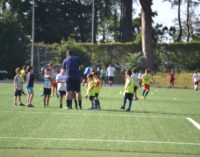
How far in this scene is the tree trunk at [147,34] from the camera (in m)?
64.2

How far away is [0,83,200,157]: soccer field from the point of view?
13.9 metres

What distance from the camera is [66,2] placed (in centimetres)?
8575

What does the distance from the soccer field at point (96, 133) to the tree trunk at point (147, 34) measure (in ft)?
132

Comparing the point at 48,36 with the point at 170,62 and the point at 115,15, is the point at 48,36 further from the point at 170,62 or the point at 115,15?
the point at 170,62

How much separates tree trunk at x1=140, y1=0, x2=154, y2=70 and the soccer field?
40.2m

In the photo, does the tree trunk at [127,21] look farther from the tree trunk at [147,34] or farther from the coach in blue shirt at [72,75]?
the coach in blue shirt at [72,75]

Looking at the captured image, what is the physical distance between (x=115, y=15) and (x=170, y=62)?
26548 millimetres

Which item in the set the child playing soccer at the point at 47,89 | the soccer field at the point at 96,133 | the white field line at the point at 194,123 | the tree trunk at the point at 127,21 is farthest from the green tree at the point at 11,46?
the white field line at the point at 194,123

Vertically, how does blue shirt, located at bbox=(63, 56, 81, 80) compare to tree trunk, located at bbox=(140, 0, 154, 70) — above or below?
below

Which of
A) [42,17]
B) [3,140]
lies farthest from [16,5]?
[3,140]

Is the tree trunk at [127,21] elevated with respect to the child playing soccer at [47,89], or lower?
elevated

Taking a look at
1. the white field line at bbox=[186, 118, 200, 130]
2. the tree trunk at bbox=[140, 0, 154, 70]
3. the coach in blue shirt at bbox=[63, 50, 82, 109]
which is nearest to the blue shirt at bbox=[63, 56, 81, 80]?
the coach in blue shirt at bbox=[63, 50, 82, 109]

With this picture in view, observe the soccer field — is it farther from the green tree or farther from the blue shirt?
the green tree

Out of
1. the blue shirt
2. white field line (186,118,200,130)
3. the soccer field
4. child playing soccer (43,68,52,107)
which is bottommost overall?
white field line (186,118,200,130)
